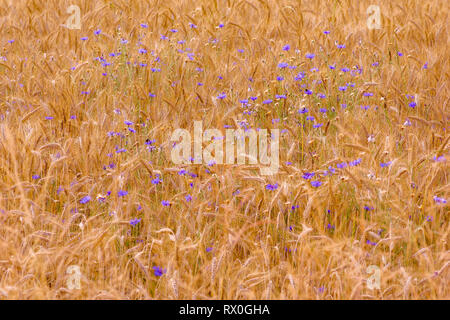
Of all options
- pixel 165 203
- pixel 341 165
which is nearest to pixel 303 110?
pixel 341 165

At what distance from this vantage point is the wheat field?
2244 millimetres

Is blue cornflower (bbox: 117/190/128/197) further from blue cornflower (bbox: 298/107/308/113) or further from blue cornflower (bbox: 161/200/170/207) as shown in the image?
blue cornflower (bbox: 298/107/308/113)

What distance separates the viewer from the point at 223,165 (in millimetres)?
2830

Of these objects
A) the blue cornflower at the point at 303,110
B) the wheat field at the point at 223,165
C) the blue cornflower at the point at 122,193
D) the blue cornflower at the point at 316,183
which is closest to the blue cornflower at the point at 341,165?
the wheat field at the point at 223,165

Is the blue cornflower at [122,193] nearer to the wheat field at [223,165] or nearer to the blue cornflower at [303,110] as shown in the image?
the wheat field at [223,165]

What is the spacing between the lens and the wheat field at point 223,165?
2.24 metres

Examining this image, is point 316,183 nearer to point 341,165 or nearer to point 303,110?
point 341,165

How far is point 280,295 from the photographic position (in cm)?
212

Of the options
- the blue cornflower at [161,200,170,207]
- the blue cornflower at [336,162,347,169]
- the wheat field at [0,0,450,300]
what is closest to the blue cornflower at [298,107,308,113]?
the wheat field at [0,0,450,300]
